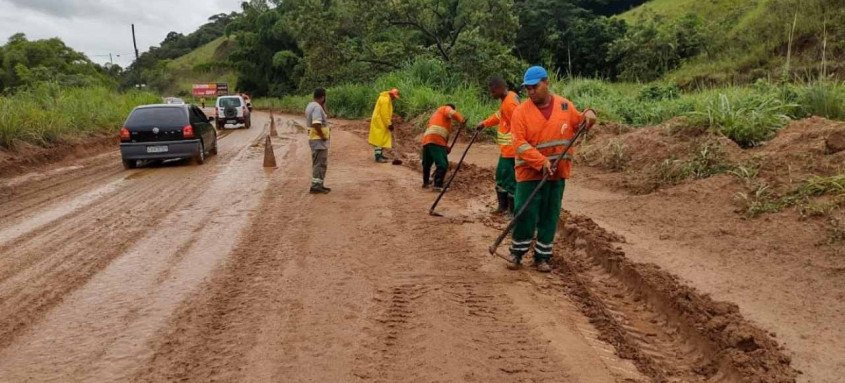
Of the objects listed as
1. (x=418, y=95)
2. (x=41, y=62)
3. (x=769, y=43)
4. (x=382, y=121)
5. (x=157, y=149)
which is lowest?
(x=157, y=149)

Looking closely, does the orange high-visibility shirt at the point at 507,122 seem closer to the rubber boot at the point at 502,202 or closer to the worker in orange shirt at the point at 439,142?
the rubber boot at the point at 502,202

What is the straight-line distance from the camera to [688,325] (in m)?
4.37

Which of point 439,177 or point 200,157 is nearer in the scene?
point 439,177

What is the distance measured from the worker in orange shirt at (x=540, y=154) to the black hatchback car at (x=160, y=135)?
32.0 feet

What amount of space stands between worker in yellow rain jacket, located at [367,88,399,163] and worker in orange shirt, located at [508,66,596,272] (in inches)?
288

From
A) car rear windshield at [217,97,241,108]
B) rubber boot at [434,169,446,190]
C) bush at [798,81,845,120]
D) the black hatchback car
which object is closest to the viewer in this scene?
bush at [798,81,845,120]

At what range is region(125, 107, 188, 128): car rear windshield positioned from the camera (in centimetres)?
1323

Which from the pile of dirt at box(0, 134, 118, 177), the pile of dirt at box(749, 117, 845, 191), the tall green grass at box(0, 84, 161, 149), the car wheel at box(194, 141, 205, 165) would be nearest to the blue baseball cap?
the pile of dirt at box(749, 117, 845, 191)

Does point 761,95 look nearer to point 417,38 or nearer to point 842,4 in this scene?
point 842,4

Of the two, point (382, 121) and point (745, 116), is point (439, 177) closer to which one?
point (382, 121)

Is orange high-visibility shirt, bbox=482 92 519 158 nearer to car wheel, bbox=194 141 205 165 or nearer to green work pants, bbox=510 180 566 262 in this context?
green work pants, bbox=510 180 566 262

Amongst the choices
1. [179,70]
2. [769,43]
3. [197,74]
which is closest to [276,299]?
[769,43]

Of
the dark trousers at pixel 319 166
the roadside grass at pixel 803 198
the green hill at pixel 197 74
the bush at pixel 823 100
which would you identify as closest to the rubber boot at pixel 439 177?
the dark trousers at pixel 319 166

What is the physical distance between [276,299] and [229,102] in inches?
1040
